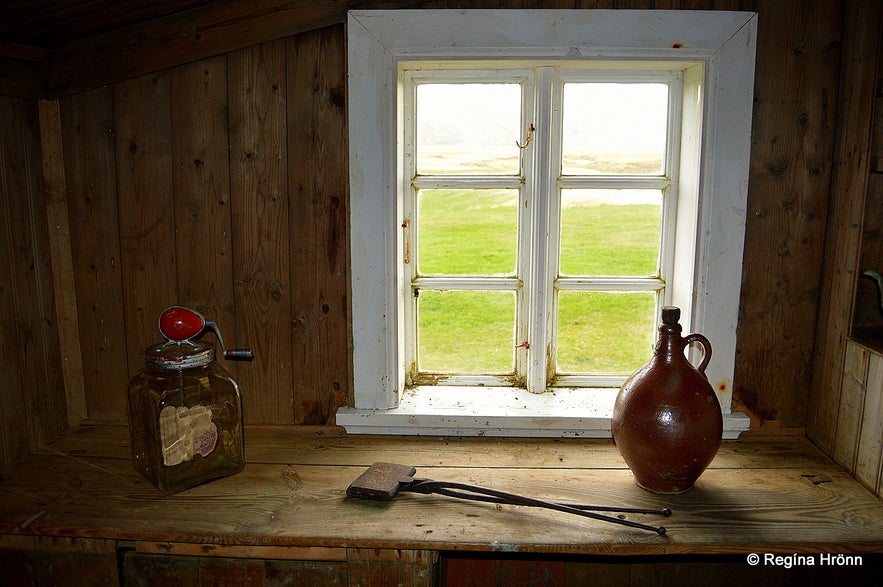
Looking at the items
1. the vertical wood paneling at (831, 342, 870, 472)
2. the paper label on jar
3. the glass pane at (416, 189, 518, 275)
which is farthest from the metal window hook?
the paper label on jar

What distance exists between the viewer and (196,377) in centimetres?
150

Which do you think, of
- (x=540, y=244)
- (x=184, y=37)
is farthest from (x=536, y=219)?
(x=184, y=37)

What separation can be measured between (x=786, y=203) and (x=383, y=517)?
128cm

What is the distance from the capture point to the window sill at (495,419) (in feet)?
5.71

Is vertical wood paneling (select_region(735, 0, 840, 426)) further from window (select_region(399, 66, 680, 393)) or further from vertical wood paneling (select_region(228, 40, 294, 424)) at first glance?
vertical wood paneling (select_region(228, 40, 294, 424))

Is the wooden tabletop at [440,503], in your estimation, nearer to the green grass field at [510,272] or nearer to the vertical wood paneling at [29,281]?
the vertical wood paneling at [29,281]

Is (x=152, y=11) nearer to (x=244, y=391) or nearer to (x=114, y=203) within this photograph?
(x=114, y=203)

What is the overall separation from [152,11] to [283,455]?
1.15 m

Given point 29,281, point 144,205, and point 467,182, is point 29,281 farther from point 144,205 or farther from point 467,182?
point 467,182

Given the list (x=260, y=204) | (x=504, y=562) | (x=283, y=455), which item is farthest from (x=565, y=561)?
(x=260, y=204)

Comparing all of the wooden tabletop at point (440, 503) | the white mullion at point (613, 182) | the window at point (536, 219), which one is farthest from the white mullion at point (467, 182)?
the wooden tabletop at point (440, 503)

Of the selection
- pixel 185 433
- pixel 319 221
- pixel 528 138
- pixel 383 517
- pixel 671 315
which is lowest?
pixel 383 517

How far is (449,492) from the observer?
1.45m

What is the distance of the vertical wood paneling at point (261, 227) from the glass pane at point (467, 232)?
1.28 feet
